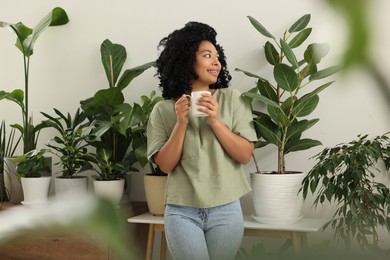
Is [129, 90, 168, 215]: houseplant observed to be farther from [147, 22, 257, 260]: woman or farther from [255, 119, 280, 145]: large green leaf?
[255, 119, 280, 145]: large green leaf

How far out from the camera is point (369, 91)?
0.09 metres

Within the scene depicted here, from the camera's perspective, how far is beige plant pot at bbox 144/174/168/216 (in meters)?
2.76

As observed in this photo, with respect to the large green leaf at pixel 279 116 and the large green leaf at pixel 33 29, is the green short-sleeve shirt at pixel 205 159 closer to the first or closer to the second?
the large green leaf at pixel 279 116

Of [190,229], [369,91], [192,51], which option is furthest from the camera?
[192,51]

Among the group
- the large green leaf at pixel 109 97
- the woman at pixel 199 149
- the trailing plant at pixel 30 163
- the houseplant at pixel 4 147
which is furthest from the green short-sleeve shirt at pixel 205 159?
the houseplant at pixel 4 147

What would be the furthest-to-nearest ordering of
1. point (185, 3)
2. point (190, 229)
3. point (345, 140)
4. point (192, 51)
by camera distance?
point (185, 3) < point (345, 140) < point (192, 51) < point (190, 229)

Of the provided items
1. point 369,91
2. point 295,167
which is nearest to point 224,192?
point 295,167

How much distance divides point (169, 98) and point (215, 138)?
0.30 metres

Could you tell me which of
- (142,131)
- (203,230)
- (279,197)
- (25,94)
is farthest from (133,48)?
(203,230)

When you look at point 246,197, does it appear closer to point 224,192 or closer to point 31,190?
point 224,192

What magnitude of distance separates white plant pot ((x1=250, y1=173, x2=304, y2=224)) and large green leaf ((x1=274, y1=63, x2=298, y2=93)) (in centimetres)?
38

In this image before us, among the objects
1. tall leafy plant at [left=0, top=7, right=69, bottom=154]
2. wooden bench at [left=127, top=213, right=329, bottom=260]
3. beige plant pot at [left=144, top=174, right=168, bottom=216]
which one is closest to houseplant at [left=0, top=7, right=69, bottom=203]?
tall leafy plant at [left=0, top=7, right=69, bottom=154]

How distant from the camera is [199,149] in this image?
2219 millimetres

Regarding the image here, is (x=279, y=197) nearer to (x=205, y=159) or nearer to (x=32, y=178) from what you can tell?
(x=205, y=159)
